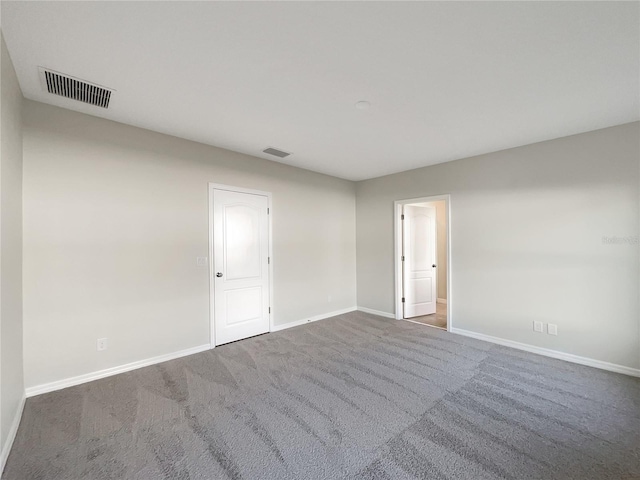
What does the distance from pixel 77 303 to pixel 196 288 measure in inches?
43.1

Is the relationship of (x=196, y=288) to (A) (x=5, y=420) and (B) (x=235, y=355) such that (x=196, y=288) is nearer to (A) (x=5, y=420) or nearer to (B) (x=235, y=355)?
(B) (x=235, y=355)

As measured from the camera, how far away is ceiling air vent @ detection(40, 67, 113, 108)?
2051 millimetres

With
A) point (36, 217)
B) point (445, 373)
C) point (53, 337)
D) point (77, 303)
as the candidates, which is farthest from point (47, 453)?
point (445, 373)

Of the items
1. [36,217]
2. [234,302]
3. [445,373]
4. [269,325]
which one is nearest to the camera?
[36,217]

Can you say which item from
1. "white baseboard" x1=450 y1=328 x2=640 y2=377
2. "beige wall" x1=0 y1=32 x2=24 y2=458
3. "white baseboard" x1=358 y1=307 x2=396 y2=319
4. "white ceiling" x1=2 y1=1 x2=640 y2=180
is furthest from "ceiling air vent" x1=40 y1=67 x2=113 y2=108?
"white baseboard" x1=450 y1=328 x2=640 y2=377

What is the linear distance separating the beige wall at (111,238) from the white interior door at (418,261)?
2.76 meters

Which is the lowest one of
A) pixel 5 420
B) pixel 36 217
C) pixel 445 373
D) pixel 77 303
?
pixel 445 373

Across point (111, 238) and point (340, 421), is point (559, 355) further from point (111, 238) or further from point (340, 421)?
point (111, 238)

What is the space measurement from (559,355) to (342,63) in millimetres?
→ 3910

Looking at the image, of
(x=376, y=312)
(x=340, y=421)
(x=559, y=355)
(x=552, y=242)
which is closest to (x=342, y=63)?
(x=340, y=421)

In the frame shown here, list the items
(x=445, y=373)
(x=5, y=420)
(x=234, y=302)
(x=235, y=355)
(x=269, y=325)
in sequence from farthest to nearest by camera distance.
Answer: (x=269, y=325), (x=234, y=302), (x=235, y=355), (x=445, y=373), (x=5, y=420)

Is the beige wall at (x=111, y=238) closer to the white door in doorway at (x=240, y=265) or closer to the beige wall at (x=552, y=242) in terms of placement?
the white door in doorway at (x=240, y=265)

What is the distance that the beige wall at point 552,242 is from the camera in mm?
2781

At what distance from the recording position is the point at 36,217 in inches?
93.7
